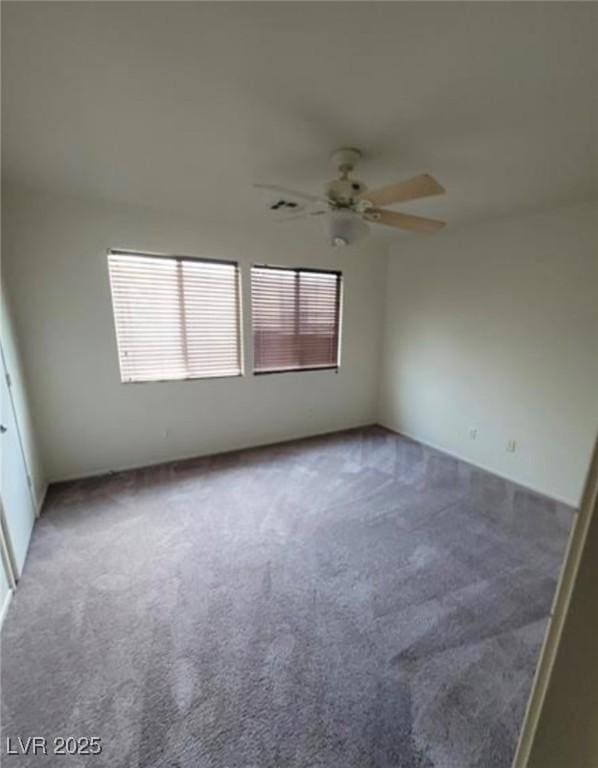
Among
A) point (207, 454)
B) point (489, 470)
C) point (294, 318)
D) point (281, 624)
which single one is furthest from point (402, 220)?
point (207, 454)

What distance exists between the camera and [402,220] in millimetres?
2268

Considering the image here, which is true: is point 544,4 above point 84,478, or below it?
above

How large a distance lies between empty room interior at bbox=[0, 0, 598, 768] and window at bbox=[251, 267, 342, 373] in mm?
32

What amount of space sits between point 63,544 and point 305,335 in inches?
115

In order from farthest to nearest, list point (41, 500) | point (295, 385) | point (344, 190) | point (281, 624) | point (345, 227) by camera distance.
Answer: point (295, 385)
point (41, 500)
point (345, 227)
point (344, 190)
point (281, 624)

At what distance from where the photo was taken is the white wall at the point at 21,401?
92.1 inches

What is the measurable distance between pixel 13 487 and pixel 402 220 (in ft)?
9.52

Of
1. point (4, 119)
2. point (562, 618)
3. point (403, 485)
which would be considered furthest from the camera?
point (403, 485)

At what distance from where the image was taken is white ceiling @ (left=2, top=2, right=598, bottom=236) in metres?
A: 1.09

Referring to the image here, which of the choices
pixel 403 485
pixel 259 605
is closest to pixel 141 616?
pixel 259 605

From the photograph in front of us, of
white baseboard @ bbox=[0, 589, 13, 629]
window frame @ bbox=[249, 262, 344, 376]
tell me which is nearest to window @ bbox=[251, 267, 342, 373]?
window frame @ bbox=[249, 262, 344, 376]

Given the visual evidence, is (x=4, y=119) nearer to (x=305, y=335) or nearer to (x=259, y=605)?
(x=259, y=605)

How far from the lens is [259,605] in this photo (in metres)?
1.88

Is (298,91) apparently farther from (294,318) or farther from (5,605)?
(5,605)
